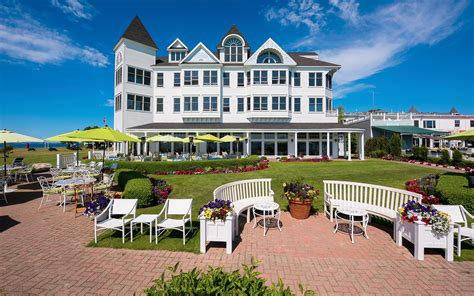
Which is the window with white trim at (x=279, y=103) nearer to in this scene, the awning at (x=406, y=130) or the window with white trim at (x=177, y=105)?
the window with white trim at (x=177, y=105)

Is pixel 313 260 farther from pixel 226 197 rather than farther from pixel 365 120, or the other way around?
pixel 365 120

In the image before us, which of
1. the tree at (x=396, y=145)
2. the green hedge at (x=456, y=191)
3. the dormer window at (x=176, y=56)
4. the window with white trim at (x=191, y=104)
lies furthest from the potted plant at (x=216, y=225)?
the dormer window at (x=176, y=56)

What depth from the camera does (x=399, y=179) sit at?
12703 mm

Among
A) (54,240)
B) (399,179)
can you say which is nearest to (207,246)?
(54,240)

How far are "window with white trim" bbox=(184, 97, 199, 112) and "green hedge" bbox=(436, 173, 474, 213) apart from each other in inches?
902

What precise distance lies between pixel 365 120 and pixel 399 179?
74.4 feet

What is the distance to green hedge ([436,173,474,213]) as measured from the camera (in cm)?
702

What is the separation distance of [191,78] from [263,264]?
24.9m

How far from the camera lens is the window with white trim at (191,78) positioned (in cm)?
2570

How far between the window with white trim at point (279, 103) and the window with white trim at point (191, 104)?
956 centimetres

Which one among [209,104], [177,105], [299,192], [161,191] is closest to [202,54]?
[209,104]

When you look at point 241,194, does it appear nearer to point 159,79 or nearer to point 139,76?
point 139,76

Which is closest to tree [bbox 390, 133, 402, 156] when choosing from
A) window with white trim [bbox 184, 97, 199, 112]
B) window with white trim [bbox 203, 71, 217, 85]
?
window with white trim [bbox 203, 71, 217, 85]

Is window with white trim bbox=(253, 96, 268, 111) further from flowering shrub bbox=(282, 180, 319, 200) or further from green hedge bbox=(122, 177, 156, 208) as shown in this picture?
green hedge bbox=(122, 177, 156, 208)
